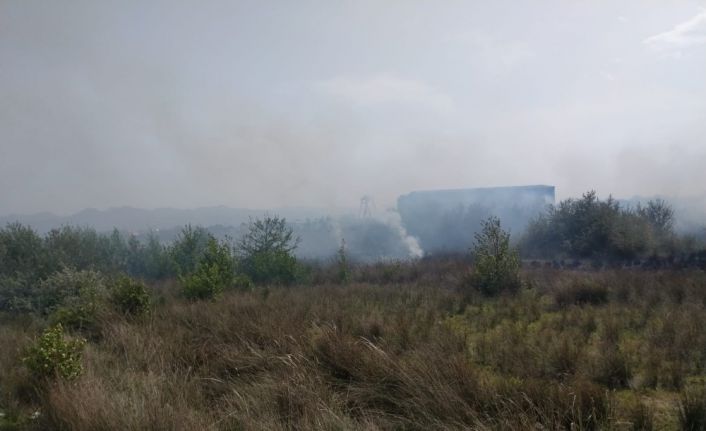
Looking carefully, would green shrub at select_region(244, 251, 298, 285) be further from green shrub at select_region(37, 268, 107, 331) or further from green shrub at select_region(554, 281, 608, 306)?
green shrub at select_region(554, 281, 608, 306)

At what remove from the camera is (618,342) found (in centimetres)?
620

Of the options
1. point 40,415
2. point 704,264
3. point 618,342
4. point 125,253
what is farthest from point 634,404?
point 125,253

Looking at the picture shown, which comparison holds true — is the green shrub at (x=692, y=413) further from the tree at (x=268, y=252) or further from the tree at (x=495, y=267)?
the tree at (x=268, y=252)

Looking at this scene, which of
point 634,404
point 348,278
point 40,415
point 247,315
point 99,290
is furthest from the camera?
point 348,278

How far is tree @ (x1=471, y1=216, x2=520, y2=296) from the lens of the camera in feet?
42.2

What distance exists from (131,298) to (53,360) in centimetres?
407

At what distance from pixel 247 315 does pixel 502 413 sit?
17.6 feet

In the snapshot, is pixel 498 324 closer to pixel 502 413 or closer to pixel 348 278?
pixel 502 413

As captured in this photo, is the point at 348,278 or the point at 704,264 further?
the point at 348,278

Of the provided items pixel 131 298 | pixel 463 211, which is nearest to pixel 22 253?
pixel 131 298

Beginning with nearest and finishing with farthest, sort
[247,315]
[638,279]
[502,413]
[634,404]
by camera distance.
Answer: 1. [502,413]
2. [634,404]
3. [247,315]
4. [638,279]

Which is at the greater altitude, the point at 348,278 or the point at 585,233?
the point at 585,233

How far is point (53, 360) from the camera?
5250mm

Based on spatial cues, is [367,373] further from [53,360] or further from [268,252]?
[268,252]
